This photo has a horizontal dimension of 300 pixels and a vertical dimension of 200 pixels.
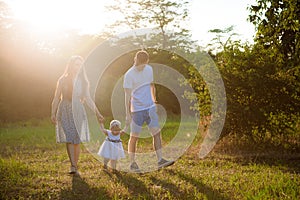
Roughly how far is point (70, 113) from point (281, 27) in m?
4.10

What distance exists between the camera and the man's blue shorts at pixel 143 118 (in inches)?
269

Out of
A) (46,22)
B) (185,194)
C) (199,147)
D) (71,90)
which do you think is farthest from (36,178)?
(46,22)

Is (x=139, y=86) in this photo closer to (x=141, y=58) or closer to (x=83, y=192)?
(x=141, y=58)

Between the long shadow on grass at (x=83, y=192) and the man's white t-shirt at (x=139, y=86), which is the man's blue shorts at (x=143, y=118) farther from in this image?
the long shadow on grass at (x=83, y=192)

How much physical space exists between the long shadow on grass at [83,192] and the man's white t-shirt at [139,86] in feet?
5.26

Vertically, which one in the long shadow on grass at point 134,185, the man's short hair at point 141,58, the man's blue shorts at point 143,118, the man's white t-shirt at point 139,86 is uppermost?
the man's short hair at point 141,58

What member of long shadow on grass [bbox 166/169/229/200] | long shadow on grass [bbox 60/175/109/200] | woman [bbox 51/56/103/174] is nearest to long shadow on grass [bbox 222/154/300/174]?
long shadow on grass [bbox 166/169/229/200]

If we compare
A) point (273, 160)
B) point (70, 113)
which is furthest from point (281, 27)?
point (70, 113)

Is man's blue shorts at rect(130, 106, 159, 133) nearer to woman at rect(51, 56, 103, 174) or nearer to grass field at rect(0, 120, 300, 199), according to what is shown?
woman at rect(51, 56, 103, 174)

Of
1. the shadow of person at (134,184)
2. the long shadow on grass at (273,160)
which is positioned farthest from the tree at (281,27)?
the shadow of person at (134,184)

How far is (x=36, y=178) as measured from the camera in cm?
635

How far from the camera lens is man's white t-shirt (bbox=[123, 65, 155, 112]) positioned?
6.73 meters

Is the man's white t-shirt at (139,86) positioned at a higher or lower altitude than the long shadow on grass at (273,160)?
higher

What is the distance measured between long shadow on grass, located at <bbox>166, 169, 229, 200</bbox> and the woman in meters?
1.51
